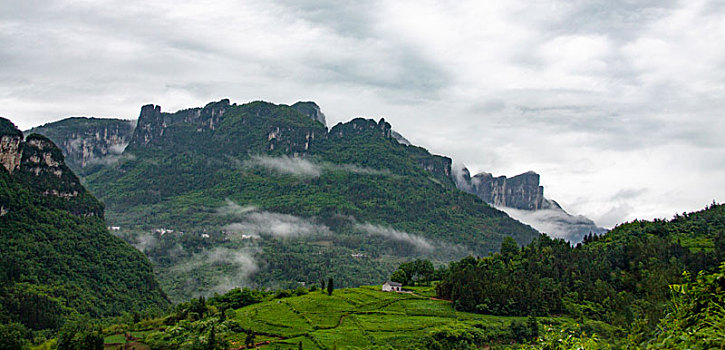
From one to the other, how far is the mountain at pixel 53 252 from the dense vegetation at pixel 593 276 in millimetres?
63235

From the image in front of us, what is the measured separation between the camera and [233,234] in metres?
196

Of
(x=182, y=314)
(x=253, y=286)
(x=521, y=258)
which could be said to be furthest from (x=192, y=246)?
(x=521, y=258)

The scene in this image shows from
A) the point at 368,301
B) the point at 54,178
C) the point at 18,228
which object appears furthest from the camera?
the point at 54,178

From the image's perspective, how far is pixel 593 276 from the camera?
7281cm

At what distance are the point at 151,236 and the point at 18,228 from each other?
87.6m

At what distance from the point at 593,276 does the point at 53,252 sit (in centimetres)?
10125

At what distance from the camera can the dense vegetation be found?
64.2m

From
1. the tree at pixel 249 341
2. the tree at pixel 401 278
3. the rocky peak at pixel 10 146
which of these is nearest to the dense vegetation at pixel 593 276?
the tree at pixel 401 278

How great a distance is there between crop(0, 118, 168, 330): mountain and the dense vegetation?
63.2m

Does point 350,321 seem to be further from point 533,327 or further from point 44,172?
point 44,172

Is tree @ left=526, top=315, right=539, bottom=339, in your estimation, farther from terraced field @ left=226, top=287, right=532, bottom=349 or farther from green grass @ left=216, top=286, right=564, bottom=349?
green grass @ left=216, top=286, right=564, bottom=349

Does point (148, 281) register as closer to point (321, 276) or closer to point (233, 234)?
point (321, 276)

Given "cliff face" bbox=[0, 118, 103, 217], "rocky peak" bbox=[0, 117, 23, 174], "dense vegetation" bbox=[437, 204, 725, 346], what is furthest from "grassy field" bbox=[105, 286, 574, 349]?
"rocky peak" bbox=[0, 117, 23, 174]

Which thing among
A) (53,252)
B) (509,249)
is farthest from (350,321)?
(53,252)
